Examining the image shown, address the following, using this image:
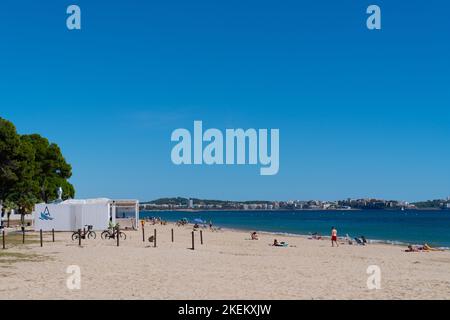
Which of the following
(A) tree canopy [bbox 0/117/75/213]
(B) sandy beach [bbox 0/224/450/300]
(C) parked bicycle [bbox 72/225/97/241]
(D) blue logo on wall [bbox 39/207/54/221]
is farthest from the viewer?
(A) tree canopy [bbox 0/117/75/213]

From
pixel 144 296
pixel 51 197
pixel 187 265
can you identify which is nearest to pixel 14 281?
pixel 144 296

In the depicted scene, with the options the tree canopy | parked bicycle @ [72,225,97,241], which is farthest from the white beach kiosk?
the tree canopy

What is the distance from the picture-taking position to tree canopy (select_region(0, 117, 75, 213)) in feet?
155

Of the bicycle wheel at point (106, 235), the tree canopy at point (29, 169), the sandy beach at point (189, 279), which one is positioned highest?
the tree canopy at point (29, 169)

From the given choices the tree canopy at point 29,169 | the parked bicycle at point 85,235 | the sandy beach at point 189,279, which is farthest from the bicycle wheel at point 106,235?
the tree canopy at point 29,169

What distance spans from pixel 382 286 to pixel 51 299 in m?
9.72

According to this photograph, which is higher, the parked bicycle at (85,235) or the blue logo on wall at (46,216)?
the blue logo on wall at (46,216)

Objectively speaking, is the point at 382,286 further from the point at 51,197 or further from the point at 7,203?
the point at 7,203

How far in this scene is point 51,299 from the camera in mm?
13094

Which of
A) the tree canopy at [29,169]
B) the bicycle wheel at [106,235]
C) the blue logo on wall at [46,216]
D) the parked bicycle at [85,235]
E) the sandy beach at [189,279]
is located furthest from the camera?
the tree canopy at [29,169]

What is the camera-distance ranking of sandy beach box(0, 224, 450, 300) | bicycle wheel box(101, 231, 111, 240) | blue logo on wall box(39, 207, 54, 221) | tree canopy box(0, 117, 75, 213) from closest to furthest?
sandy beach box(0, 224, 450, 300), bicycle wheel box(101, 231, 111, 240), blue logo on wall box(39, 207, 54, 221), tree canopy box(0, 117, 75, 213)

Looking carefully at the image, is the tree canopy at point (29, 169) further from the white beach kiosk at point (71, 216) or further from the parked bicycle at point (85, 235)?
the parked bicycle at point (85, 235)

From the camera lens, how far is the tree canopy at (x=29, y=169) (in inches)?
1857

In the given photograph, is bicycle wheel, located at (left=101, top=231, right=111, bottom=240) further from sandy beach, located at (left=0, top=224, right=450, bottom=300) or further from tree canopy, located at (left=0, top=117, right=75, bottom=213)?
tree canopy, located at (left=0, top=117, right=75, bottom=213)
